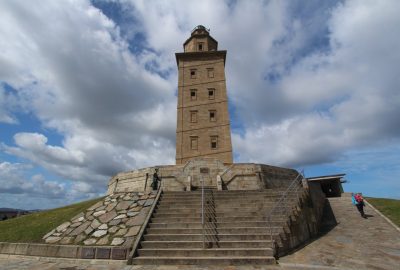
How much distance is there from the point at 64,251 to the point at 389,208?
1837 cm

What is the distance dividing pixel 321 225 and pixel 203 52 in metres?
21.7

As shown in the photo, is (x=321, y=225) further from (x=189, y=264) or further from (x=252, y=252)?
(x=189, y=264)

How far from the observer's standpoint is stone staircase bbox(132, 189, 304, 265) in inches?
307

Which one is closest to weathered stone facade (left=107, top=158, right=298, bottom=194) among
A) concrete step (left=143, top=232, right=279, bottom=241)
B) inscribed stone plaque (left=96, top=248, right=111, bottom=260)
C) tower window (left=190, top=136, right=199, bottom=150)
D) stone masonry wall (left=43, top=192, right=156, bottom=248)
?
stone masonry wall (left=43, top=192, right=156, bottom=248)

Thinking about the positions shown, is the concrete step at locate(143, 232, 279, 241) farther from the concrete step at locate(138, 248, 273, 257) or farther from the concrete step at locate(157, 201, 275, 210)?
the concrete step at locate(157, 201, 275, 210)

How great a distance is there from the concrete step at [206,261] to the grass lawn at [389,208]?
992 cm

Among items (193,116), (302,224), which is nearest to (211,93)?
(193,116)

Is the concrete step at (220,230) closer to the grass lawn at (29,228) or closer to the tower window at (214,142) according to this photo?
the grass lawn at (29,228)

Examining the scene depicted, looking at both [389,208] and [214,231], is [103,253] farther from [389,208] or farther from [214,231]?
[389,208]

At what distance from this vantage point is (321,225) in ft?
44.4

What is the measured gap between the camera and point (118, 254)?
816 centimetres

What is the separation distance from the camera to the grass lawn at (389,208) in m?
13.7

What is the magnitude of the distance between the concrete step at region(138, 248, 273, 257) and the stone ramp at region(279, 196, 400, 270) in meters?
0.78

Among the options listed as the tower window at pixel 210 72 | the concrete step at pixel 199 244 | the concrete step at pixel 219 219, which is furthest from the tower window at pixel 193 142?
the concrete step at pixel 199 244
